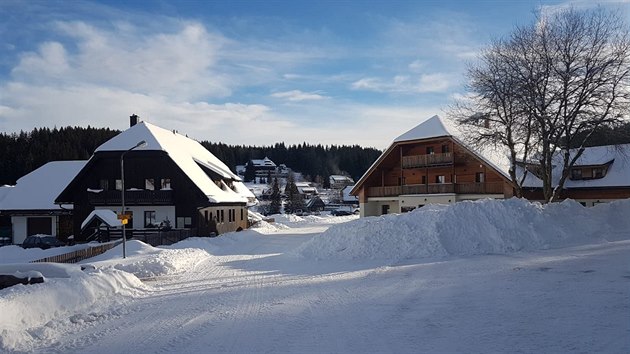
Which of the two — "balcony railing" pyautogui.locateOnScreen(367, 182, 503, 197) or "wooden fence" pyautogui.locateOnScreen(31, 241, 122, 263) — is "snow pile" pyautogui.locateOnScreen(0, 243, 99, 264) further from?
"balcony railing" pyautogui.locateOnScreen(367, 182, 503, 197)

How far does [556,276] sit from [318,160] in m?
158

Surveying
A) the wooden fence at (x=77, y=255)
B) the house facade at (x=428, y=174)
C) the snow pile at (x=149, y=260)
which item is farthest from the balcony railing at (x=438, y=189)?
the wooden fence at (x=77, y=255)

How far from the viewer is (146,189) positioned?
128 feet

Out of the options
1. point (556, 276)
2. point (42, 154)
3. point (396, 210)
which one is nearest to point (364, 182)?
point (396, 210)

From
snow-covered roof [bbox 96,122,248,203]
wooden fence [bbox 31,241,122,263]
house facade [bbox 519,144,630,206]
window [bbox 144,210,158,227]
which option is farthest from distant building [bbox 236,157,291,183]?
wooden fence [bbox 31,241,122,263]

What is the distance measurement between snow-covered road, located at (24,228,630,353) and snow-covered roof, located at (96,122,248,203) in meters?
21.7

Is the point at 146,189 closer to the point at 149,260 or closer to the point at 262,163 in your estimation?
the point at 149,260

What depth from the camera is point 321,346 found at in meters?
8.48

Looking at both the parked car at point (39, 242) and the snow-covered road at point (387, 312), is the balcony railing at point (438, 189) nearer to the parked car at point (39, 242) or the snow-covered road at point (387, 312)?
the snow-covered road at point (387, 312)

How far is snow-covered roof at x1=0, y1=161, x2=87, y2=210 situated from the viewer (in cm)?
4334

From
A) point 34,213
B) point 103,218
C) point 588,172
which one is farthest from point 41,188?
point 588,172

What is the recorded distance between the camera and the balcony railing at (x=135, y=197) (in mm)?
38031

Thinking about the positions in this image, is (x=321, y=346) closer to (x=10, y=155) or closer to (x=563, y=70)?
(x=563, y=70)

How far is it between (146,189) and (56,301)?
27.4 metres
